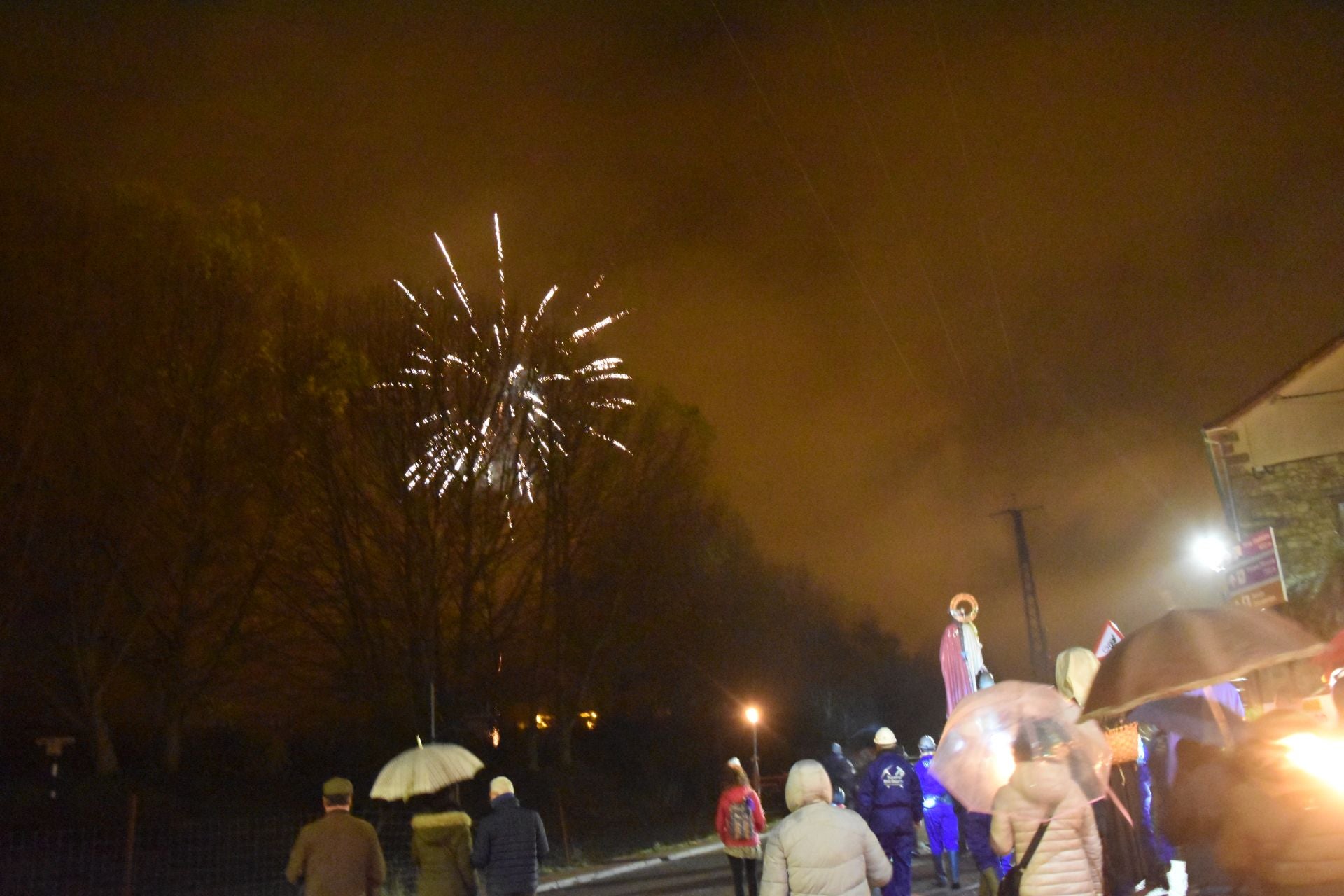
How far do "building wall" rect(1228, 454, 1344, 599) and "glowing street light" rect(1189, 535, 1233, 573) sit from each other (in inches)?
30.2

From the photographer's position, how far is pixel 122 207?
703 inches

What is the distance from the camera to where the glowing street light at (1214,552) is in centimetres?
2720

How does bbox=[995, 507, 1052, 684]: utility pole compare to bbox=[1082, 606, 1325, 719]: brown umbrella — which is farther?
bbox=[995, 507, 1052, 684]: utility pole

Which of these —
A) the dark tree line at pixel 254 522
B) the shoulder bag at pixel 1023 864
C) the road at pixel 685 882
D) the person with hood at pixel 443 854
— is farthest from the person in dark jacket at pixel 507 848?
the dark tree line at pixel 254 522

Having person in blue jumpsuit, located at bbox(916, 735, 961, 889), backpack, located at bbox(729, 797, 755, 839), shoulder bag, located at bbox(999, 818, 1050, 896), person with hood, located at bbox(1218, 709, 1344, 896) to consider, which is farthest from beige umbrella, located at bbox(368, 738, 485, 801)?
person with hood, located at bbox(1218, 709, 1344, 896)

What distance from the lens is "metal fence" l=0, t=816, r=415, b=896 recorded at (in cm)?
1270

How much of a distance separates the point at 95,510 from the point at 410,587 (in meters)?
6.31

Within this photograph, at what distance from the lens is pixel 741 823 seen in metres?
12.0

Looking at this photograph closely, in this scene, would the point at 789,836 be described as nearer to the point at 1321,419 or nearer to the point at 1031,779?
the point at 1031,779

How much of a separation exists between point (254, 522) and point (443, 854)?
13218 millimetres

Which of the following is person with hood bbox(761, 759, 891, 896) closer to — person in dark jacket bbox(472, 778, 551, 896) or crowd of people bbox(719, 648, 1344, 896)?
crowd of people bbox(719, 648, 1344, 896)

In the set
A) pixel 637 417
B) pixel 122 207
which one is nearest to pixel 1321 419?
pixel 637 417

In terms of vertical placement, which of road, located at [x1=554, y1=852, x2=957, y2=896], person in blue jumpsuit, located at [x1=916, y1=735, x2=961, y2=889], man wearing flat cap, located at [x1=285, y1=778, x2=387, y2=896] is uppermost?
man wearing flat cap, located at [x1=285, y1=778, x2=387, y2=896]

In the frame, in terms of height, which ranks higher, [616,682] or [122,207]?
[122,207]
